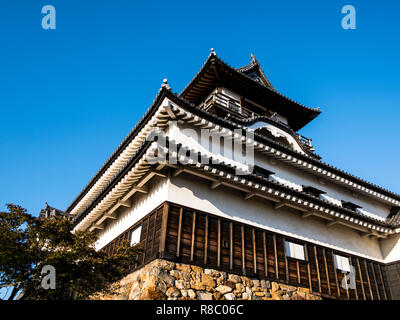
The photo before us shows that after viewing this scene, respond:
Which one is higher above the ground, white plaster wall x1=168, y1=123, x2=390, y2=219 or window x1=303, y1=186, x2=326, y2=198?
white plaster wall x1=168, y1=123, x2=390, y2=219

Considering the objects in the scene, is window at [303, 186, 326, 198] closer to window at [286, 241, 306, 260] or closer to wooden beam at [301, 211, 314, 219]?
wooden beam at [301, 211, 314, 219]

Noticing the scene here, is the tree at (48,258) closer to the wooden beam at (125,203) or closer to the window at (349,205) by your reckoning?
the wooden beam at (125,203)

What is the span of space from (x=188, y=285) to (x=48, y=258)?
3985mm

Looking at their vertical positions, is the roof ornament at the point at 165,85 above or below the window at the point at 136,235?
above

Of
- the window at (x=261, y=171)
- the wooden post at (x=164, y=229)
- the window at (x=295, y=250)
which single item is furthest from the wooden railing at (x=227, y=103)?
the wooden post at (x=164, y=229)

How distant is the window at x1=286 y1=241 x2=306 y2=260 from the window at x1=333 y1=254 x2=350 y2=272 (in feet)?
6.68

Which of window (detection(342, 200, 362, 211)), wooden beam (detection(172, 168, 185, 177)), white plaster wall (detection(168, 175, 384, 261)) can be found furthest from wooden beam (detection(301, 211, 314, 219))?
wooden beam (detection(172, 168, 185, 177))

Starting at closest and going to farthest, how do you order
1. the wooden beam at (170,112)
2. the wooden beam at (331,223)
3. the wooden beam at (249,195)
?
the wooden beam at (249,195) < the wooden beam at (170,112) < the wooden beam at (331,223)

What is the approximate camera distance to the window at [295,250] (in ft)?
42.5

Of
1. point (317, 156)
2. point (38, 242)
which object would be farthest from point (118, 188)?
point (317, 156)

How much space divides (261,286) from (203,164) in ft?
15.2

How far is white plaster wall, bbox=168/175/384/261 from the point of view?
11562 millimetres

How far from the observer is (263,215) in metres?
13.1

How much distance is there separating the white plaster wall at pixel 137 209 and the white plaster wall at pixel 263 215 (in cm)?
53
